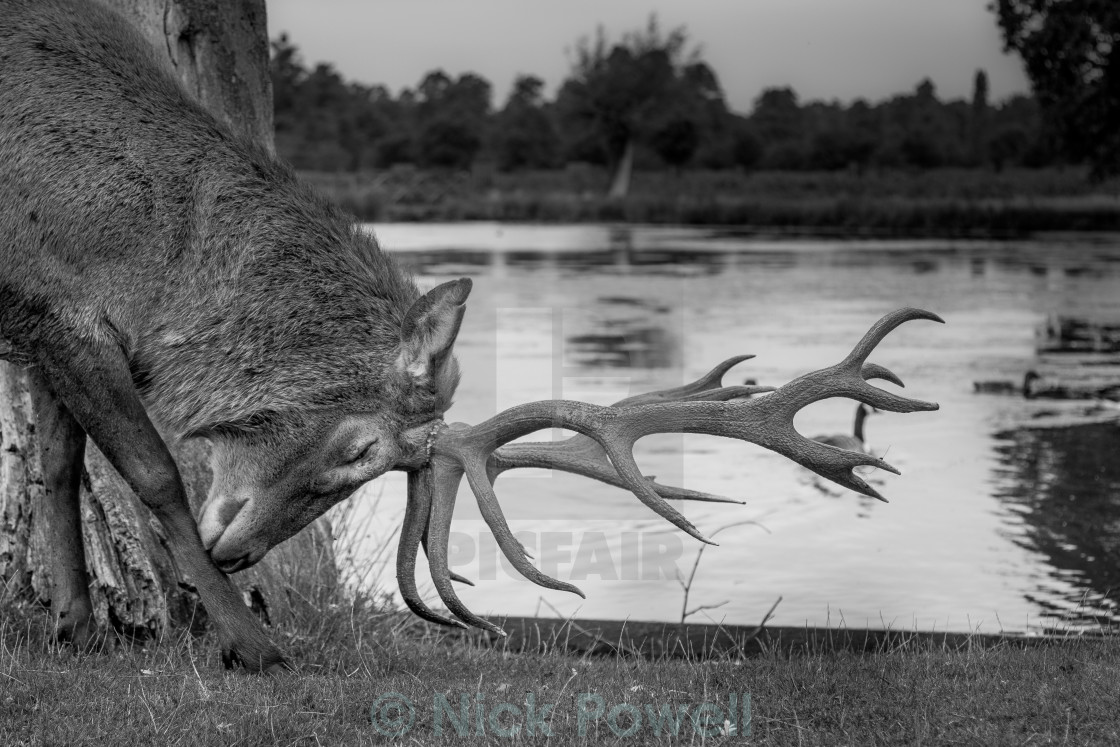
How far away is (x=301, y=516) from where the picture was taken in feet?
17.1

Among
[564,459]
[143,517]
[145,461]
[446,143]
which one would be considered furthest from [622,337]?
[446,143]

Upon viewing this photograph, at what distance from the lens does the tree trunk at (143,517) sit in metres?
6.22

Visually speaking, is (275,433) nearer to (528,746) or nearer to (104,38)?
(528,746)

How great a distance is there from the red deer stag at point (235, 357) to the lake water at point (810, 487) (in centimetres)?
204

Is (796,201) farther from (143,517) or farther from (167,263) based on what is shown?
(167,263)

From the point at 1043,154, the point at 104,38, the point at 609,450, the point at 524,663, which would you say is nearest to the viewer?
the point at 609,450

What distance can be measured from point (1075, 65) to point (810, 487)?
18.3m

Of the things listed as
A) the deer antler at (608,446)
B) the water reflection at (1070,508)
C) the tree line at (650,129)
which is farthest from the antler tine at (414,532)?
the tree line at (650,129)

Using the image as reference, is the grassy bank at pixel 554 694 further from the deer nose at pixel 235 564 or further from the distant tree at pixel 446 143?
the distant tree at pixel 446 143

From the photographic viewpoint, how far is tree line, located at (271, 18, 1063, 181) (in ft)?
245

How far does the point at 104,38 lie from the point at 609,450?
8.75 feet

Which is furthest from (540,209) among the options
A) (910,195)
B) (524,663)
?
(524,663)

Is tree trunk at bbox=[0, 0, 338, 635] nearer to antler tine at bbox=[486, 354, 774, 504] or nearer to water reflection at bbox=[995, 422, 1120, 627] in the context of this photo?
antler tine at bbox=[486, 354, 774, 504]

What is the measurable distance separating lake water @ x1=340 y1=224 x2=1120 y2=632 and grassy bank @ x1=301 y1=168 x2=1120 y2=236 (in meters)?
22.6
